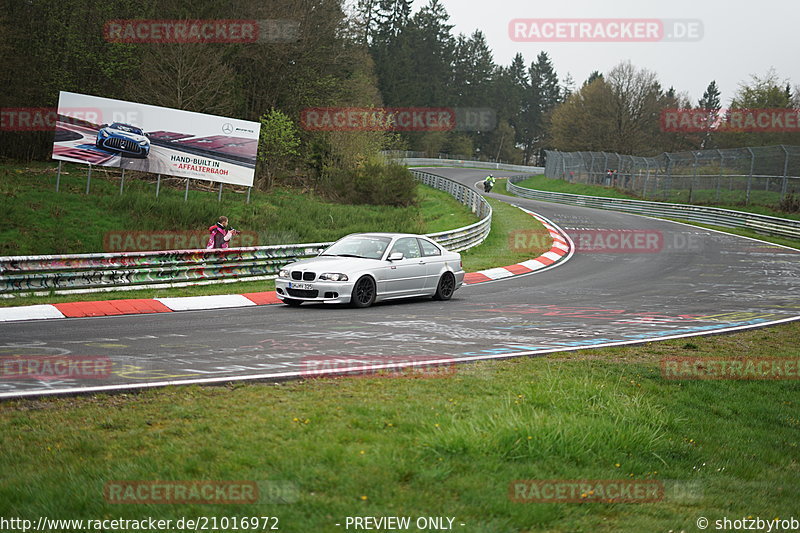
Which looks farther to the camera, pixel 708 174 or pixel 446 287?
pixel 708 174

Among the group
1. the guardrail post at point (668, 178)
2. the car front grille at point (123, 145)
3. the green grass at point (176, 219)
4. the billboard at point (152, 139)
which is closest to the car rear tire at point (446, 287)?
the green grass at point (176, 219)

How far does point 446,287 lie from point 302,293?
3.58 metres

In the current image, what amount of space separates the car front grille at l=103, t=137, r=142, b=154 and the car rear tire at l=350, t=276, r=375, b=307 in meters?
13.0

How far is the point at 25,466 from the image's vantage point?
4.78 m

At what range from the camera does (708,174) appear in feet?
145

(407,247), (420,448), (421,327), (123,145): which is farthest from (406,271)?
(123,145)

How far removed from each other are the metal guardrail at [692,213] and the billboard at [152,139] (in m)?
23.9

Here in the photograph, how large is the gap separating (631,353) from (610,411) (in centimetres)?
378

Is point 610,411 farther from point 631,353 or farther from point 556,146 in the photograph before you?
point 556,146

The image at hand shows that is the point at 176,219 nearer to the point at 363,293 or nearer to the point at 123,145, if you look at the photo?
the point at 123,145

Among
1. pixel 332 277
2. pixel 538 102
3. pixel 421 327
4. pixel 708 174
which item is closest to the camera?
pixel 421 327

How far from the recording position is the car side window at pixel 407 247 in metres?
16.0

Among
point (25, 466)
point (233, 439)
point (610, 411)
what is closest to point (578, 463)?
point (610, 411)

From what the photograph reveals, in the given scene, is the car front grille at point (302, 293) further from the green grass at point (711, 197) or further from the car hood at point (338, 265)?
the green grass at point (711, 197)
